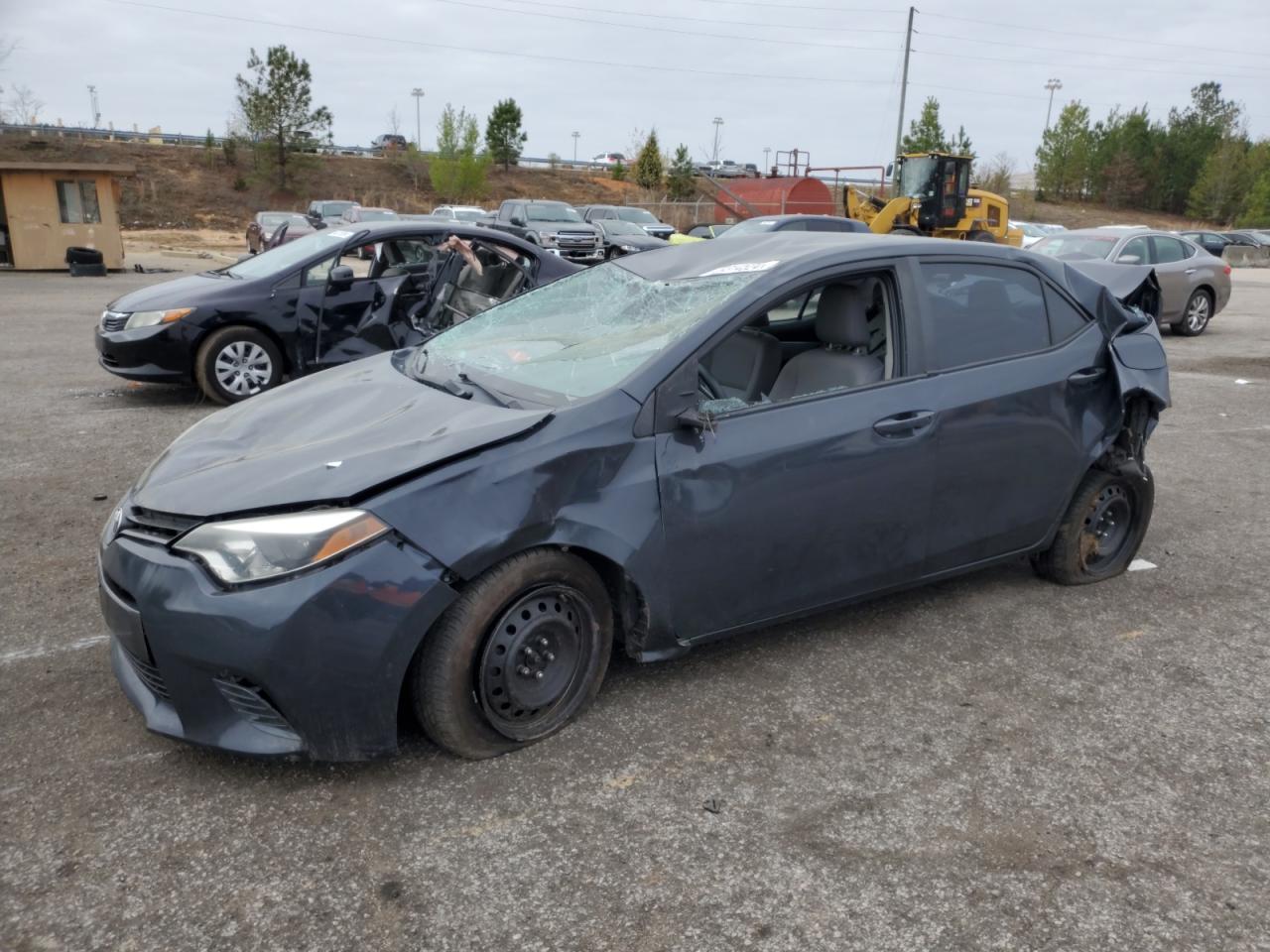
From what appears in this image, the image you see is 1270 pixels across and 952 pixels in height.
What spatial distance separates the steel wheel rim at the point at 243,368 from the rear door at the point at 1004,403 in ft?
19.6

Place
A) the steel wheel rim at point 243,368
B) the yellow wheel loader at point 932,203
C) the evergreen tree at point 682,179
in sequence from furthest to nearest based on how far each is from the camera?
the evergreen tree at point 682,179, the yellow wheel loader at point 932,203, the steel wheel rim at point 243,368

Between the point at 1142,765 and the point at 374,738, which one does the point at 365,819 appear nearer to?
the point at 374,738

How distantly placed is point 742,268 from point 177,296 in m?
6.00

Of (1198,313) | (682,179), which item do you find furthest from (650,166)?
(1198,313)

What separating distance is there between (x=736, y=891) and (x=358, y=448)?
5.42ft

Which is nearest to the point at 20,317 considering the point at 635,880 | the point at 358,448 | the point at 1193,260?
the point at 358,448

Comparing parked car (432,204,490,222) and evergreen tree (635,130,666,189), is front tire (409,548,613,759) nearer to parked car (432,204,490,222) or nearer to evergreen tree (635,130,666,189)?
parked car (432,204,490,222)

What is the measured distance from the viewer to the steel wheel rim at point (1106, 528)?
442cm

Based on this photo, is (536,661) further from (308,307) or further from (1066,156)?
(1066,156)

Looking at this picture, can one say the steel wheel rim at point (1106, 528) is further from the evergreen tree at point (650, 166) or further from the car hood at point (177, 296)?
the evergreen tree at point (650, 166)


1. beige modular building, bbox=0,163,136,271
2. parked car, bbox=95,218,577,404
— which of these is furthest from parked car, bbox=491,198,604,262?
parked car, bbox=95,218,577,404

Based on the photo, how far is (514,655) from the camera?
2.95 m

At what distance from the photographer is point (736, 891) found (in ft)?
8.16

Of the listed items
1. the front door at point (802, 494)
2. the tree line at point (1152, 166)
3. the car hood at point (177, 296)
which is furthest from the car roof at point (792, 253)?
the tree line at point (1152, 166)
